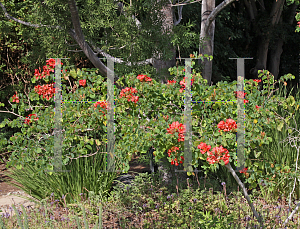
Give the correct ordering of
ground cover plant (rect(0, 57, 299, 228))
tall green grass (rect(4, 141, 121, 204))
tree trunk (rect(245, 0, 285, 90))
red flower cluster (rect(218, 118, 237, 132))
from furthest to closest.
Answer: tree trunk (rect(245, 0, 285, 90)) < tall green grass (rect(4, 141, 121, 204)) < ground cover plant (rect(0, 57, 299, 228)) < red flower cluster (rect(218, 118, 237, 132))

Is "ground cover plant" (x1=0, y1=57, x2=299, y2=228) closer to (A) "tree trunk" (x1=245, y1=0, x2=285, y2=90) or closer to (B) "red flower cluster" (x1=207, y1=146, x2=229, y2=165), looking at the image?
(B) "red flower cluster" (x1=207, y1=146, x2=229, y2=165)

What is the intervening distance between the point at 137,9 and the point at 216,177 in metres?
2.61

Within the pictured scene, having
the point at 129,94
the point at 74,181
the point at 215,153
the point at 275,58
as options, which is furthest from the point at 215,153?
the point at 275,58

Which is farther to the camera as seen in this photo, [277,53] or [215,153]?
[277,53]

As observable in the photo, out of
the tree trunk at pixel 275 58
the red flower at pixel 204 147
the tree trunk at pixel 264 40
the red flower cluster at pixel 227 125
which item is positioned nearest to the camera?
the red flower at pixel 204 147

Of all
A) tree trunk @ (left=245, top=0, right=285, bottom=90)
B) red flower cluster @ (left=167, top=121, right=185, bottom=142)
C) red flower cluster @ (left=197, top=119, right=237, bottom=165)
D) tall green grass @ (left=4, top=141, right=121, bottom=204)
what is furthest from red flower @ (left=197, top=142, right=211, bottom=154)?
tree trunk @ (left=245, top=0, right=285, bottom=90)

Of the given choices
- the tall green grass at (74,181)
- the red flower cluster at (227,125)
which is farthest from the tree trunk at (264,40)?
the red flower cluster at (227,125)

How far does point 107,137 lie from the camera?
3.35 m

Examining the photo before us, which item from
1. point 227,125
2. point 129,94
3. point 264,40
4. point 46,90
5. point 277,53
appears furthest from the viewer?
point 277,53

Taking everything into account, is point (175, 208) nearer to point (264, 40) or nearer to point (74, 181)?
point (74, 181)

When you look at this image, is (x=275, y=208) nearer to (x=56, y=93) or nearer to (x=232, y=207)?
(x=232, y=207)

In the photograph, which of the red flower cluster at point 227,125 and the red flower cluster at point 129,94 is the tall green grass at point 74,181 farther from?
the red flower cluster at point 227,125

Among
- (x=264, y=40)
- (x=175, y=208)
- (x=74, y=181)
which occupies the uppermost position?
(x=264, y=40)

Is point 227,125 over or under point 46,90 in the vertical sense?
under
